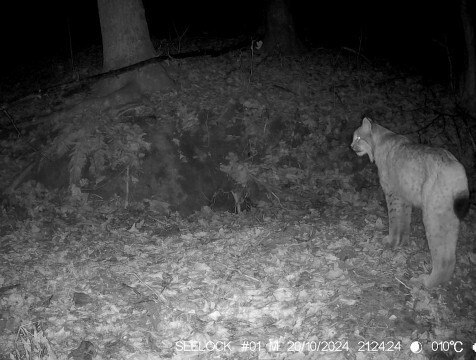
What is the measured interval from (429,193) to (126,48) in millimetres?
7056

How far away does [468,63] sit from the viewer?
920 cm

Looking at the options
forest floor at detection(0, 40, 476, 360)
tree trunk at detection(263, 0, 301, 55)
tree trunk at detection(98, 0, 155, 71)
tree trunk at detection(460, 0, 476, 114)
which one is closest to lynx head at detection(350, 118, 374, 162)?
forest floor at detection(0, 40, 476, 360)

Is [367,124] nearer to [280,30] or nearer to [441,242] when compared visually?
[441,242]

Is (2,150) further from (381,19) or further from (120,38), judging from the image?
(381,19)

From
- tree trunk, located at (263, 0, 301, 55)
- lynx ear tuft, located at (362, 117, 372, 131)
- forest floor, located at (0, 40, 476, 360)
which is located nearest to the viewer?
forest floor, located at (0, 40, 476, 360)

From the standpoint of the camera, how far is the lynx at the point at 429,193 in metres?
4.58

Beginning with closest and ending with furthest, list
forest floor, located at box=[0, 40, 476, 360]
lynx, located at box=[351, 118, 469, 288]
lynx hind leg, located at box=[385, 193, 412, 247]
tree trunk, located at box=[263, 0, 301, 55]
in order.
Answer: forest floor, located at box=[0, 40, 476, 360] → lynx, located at box=[351, 118, 469, 288] → lynx hind leg, located at box=[385, 193, 412, 247] → tree trunk, located at box=[263, 0, 301, 55]

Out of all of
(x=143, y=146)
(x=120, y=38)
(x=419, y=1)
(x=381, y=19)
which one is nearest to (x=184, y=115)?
(x=143, y=146)

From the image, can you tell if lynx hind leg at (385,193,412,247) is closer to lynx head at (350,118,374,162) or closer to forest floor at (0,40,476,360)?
forest floor at (0,40,476,360)

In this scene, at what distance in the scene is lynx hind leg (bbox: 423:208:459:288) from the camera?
15.5 feet

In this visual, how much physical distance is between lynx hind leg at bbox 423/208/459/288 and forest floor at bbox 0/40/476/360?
0.21 metres

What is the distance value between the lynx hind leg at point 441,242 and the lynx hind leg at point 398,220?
91 cm

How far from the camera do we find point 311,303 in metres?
4.83

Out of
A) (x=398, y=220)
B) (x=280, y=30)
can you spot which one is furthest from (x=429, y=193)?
(x=280, y=30)
